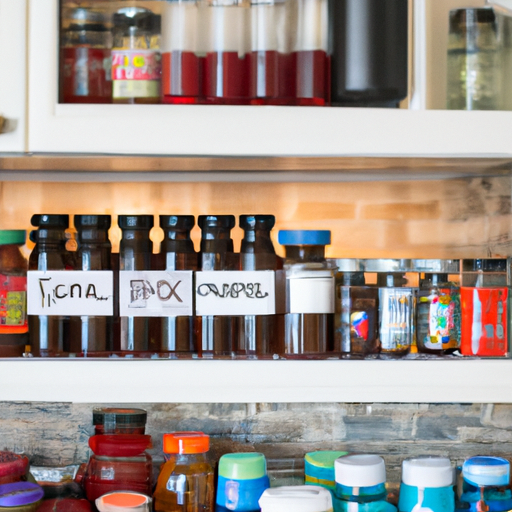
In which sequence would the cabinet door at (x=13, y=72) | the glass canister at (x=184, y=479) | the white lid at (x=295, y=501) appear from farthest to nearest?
the glass canister at (x=184, y=479) < the white lid at (x=295, y=501) < the cabinet door at (x=13, y=72)

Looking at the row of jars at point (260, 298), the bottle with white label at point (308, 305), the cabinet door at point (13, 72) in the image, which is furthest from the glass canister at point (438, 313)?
the cabinet door at point (13, 72)

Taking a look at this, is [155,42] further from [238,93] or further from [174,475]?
[174,475]

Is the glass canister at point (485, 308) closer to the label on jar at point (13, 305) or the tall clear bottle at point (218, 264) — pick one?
the tall clear bottle at point (218, 264)

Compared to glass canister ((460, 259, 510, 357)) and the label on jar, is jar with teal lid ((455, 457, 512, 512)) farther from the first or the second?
the label on jar

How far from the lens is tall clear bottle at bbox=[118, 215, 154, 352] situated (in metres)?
0.98

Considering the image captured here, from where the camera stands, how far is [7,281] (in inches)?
38.2

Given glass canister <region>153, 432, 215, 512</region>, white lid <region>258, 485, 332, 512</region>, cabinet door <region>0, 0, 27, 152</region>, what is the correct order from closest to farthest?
cabinet door <region>0, 0, 27, 152</region> → white lid <region>258, 485, 332, 512</region> → glass canister <region>153, 432, 215, 512</region>

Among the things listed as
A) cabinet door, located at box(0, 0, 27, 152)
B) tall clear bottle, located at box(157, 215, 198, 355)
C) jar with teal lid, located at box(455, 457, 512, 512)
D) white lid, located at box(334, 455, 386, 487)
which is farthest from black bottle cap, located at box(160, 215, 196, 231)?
jar with teal lid, located at box(455, 457, 512, 512)

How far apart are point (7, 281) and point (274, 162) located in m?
0.41

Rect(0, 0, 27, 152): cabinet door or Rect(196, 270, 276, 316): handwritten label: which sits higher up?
Rect(0, 0, 27, 152): cabinet door

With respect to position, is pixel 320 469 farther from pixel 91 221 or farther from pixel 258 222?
pixel 91 221

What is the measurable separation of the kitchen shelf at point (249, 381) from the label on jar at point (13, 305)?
0.23 feet

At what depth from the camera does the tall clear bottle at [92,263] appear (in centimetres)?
97

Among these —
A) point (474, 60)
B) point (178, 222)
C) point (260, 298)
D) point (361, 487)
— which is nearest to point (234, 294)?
point (260, 298)
